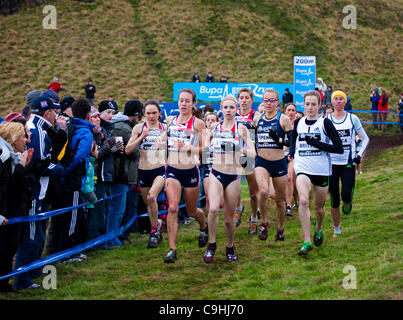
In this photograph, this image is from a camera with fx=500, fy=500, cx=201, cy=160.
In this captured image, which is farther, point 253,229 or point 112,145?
point 253,229

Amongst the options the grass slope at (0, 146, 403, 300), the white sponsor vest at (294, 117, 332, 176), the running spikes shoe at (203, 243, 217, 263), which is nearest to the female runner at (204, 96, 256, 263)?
the running spikes shoe at (203, 243, 217, 263)

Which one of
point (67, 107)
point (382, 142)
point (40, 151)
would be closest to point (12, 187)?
point (40, 151)

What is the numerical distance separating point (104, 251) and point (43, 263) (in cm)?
190

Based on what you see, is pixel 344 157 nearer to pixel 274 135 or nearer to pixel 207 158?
pixel 274 135

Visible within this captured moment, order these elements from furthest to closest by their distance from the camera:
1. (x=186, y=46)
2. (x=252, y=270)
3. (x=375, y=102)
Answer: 1. (x=186, y=46)
2. (x=375, y=102)
3. (x=252, y=270)

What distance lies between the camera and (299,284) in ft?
20.8

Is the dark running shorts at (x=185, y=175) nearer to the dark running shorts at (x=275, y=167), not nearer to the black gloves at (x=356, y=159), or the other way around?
the dark running shorts at (x=275, y=167)

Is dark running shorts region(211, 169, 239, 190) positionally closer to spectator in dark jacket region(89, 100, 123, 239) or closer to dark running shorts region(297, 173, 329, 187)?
dark running shorts region(297, 173, 329, 187)

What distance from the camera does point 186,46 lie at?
45.2 metres

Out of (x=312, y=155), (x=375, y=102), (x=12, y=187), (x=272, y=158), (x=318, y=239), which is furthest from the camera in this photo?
(x=375, y=102)

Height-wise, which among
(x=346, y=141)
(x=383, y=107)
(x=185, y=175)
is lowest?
(x=185, y=175)

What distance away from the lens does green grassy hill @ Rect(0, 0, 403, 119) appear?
39875mm

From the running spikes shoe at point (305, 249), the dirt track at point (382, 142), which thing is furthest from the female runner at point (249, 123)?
the dirt track at point (382, 142)

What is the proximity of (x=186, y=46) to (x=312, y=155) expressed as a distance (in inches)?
1529
